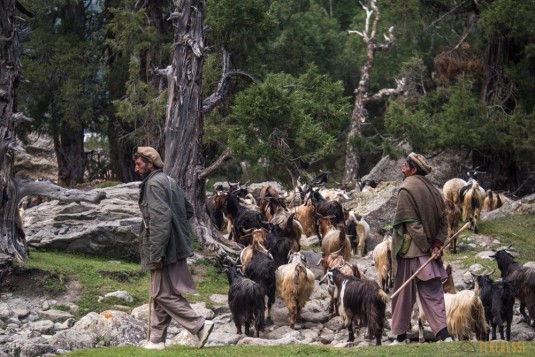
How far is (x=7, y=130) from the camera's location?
1535 cm

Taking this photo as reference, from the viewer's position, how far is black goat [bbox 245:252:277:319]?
14383 mm

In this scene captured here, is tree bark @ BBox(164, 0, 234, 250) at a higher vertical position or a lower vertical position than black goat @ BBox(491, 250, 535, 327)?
higher

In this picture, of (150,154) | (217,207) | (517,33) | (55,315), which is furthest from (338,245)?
(517,33)

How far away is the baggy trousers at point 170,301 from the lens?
962cm

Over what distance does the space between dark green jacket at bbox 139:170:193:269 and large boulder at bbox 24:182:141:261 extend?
23.4 feet

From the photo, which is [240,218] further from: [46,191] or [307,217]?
[46,191]

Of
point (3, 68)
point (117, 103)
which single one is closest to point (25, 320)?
point (3, 68)

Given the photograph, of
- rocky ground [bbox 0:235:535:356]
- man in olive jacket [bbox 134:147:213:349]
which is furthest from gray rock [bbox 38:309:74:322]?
man in olive jacket [bbox 134:147:213:349]

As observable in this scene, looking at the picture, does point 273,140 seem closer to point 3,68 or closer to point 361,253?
point 361,253

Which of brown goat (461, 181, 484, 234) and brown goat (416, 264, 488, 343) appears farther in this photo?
brown goat (461, 181, 484, 234)

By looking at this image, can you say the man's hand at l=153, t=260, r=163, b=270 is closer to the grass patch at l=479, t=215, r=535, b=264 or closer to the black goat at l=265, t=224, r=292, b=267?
the black goat at l=265, t=224, r=292, b=267

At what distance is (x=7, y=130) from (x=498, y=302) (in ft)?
25.3

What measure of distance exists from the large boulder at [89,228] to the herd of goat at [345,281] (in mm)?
2139

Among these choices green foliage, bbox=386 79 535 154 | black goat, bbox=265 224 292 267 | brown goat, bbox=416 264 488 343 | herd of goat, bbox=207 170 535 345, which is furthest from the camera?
green foliage, bbox=386 79 535 154
